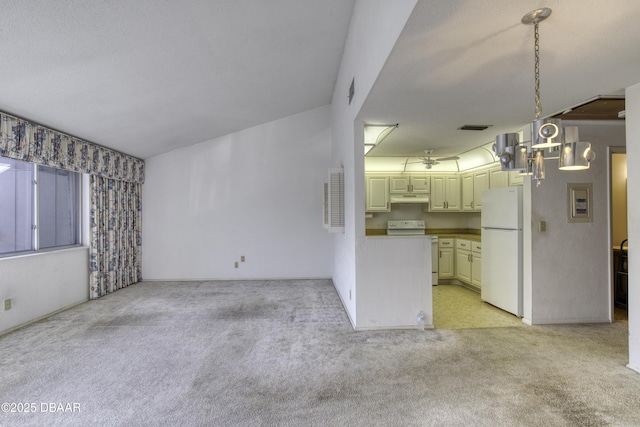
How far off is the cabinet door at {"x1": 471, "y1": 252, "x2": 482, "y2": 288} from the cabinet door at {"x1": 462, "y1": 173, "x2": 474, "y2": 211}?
41.3 inches

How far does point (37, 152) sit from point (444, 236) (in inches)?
229

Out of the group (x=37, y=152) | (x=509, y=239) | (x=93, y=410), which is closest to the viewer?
(x=93, y=410)

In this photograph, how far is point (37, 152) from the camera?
11.2 ft

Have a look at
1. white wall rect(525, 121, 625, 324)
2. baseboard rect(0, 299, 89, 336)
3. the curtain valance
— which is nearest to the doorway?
white wall rect(525, 121, 625, 324)

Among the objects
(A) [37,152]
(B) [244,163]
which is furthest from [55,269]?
(B) [244,163]

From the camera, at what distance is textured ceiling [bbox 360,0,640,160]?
1569mm

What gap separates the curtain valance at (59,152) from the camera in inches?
123

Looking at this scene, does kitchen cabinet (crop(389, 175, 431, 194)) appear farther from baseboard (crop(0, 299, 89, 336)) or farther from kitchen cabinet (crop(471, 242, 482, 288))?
baseboard (crop(0, 299, 89, 336))

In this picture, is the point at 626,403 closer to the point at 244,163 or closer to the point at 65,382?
the point at 65,382

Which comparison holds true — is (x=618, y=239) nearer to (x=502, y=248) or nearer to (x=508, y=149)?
(x=502, y=248)

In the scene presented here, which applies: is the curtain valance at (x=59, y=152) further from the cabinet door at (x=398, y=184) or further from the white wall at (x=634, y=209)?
the white wall at (x=634, y=209)

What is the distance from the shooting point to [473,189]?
17.6 ft

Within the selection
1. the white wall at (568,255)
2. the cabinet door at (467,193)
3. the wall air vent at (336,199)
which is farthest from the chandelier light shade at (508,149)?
the cabinet door at (467,193)

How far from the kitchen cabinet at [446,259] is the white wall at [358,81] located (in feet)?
6.47
